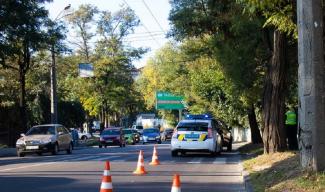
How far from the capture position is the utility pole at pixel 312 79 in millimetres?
10781

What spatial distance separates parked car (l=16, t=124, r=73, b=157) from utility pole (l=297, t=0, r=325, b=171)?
19.2m

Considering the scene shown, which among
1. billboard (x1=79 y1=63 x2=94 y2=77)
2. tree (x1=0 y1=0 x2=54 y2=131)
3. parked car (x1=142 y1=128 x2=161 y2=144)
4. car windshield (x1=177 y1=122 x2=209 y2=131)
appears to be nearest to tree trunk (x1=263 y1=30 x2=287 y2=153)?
car windshield (x1=177 y1=122 x2=209 y2=131)

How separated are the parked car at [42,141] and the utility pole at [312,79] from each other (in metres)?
19.2

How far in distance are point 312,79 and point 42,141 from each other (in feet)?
64.1

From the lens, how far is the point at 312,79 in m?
10.8

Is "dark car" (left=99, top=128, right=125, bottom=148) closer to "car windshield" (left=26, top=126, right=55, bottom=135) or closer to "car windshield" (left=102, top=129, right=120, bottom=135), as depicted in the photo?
"car windshield" (left=102, top=129, right=120, bottom=135)

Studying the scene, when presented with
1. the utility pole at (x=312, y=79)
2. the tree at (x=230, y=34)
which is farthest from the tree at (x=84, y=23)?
the utility pole at (x=312, y=79)

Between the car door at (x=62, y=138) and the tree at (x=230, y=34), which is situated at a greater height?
the tree at (x=230, y=34)

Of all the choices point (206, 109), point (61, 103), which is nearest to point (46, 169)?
point (206, 109)

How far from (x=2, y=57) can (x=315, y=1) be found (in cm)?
2330

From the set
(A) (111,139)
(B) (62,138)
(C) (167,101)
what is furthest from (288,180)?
(C) (167,101)

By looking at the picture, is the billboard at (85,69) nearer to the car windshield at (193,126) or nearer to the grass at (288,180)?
the car windshield at (193,126)

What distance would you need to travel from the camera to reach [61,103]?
201 feet

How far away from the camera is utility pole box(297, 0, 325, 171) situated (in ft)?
35.4
